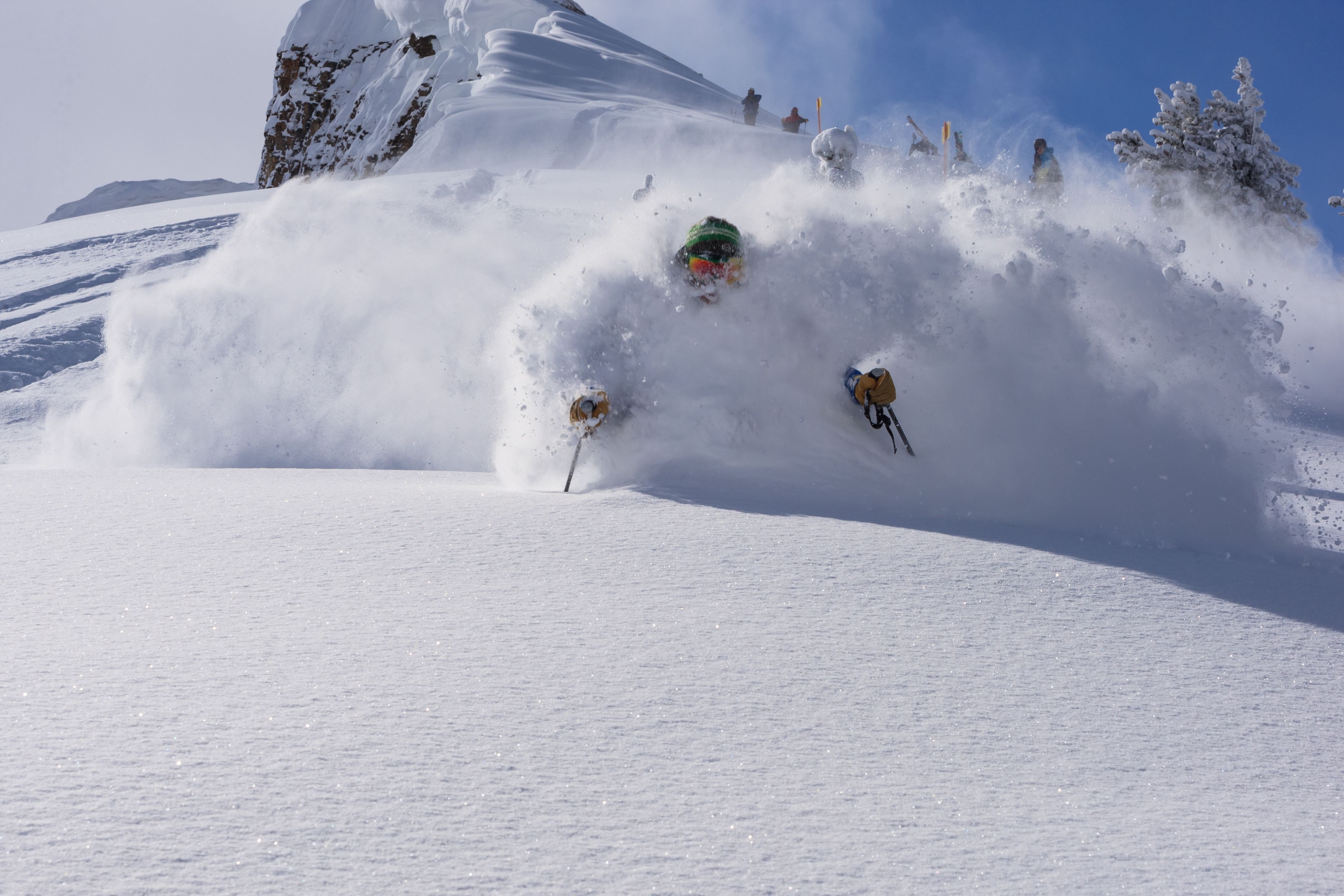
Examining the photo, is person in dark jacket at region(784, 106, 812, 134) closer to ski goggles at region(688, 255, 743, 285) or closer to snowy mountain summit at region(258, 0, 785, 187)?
snowy mountain summit at region(258, 0, 785, 187)

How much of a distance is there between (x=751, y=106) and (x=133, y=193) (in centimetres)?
6113

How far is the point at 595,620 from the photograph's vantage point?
3.26m

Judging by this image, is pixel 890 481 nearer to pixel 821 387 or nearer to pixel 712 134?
pixel 821 387

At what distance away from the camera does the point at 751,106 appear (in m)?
26.7

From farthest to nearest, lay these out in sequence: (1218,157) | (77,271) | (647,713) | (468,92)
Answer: (468,92) → (1218,157) → (77,271) → (647,713)

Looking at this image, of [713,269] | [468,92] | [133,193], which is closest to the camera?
[713,269]

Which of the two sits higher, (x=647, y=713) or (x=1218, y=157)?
(x=1218, y=157)

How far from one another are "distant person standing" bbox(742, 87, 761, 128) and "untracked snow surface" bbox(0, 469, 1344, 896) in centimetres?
2408

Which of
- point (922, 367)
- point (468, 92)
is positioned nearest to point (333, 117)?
point (468, 92)

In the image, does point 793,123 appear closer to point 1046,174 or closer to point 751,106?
point 751,106


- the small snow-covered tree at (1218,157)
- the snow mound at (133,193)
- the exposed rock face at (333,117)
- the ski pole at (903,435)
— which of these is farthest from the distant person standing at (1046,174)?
the snow mound at (133,193)

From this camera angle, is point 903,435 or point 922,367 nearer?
point 903,435

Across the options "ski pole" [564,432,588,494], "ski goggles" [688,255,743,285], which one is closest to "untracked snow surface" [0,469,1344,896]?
"ski pole" [564,432,588,494]

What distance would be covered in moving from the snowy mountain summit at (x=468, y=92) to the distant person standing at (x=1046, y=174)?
795 centimetres
